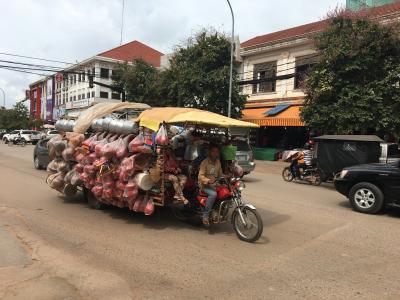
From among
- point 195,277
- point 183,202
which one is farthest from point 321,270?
point 183,202

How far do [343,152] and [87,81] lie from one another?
56596 mm

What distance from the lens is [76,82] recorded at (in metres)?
69.8

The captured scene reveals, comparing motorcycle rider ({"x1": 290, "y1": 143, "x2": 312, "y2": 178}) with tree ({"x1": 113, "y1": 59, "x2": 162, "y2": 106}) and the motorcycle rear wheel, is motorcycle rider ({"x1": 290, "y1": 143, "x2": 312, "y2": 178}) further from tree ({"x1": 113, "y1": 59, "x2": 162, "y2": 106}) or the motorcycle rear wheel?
tree ({"x1": 113, "y1": 59, "x2": 162, "y2": 106})

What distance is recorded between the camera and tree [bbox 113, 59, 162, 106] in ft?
103

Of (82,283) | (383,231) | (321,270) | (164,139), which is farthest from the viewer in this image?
(383,231)

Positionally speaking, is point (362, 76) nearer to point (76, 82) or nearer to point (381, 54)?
point (381, 54)

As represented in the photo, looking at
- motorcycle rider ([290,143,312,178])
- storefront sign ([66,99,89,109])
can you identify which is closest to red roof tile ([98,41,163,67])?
storefront sign ([66,99,89,109])

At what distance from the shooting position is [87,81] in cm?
6444

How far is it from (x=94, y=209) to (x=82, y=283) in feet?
14.3

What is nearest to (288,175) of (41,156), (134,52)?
(41,156)

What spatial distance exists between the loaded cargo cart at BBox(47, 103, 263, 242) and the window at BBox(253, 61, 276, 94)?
69.8 ft

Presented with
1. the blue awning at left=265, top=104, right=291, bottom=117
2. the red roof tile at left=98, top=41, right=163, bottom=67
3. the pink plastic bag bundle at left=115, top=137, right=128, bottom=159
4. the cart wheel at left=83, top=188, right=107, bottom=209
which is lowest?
the cart wheel at left=83, top=188, right=107, bottom=209

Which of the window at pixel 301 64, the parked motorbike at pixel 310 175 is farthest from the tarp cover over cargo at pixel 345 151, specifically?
the window at pixel 301 64

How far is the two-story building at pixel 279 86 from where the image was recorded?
25.6 meters
